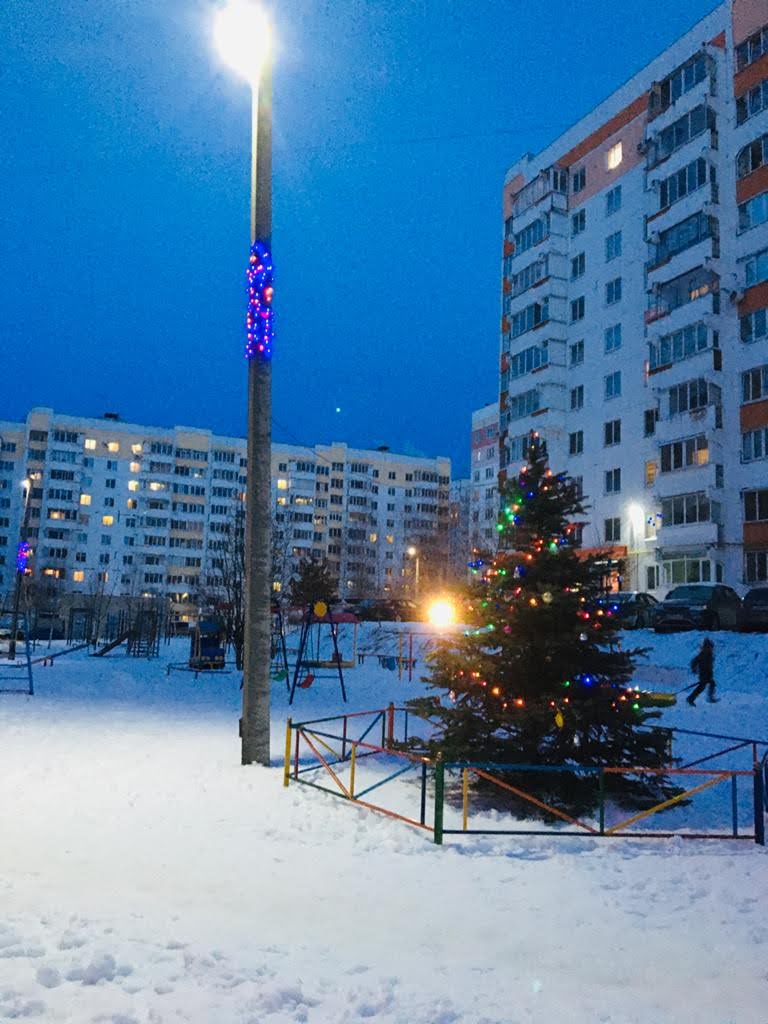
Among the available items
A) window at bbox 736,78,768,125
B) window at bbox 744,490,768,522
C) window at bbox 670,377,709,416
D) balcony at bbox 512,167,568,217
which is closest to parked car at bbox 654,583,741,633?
window at bbox 744,490,768,522

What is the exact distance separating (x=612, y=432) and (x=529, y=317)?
1074 cm

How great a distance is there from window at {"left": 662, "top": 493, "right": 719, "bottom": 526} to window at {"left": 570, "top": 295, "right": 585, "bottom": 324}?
49.3 ft

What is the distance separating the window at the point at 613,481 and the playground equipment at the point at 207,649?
25536 millimetres

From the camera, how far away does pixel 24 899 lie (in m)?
6.23

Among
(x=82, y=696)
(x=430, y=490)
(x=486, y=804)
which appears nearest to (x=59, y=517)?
(x=430, y=490)

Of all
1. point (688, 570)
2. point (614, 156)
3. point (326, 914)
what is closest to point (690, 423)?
point (688, 570)

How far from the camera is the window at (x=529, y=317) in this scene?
177 ft

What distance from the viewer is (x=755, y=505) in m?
38.6

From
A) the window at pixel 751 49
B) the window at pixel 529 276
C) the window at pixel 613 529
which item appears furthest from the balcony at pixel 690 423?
the window at pixel 751 49

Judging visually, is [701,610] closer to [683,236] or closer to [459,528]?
[683,236]

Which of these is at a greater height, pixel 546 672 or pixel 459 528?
pixel 459 528

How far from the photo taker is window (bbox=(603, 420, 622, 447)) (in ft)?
159

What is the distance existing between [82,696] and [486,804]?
13.7 meters

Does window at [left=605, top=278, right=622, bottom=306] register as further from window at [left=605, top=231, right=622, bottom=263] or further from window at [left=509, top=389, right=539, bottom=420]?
window at [left=509, top=389, right=539, bottom=420]
